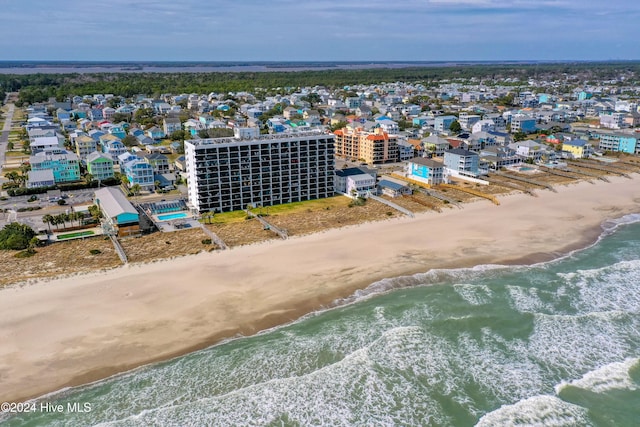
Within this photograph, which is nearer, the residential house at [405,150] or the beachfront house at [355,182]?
the beachfront house at [355,182]

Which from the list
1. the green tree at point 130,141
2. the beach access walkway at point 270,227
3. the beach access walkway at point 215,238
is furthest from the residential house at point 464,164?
the green tree at point 130,141

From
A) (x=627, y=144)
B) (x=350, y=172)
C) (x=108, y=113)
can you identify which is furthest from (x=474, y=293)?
(x=108, y=113)

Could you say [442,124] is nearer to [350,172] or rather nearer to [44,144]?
[350,172]

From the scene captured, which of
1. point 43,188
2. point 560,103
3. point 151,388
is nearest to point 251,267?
point 151,388

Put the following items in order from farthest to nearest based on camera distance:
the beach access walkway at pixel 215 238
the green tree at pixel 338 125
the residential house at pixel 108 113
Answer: the residential house at pixel 108 113 < the green tree at pixel 338 125 < the beach access walkway at pixel 215 238

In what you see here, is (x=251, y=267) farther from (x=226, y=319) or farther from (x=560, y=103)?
(x=560, y=103)

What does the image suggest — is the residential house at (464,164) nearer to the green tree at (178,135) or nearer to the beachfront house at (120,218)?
the beachfront house at (120,218)

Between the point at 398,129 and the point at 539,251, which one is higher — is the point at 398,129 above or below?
above
